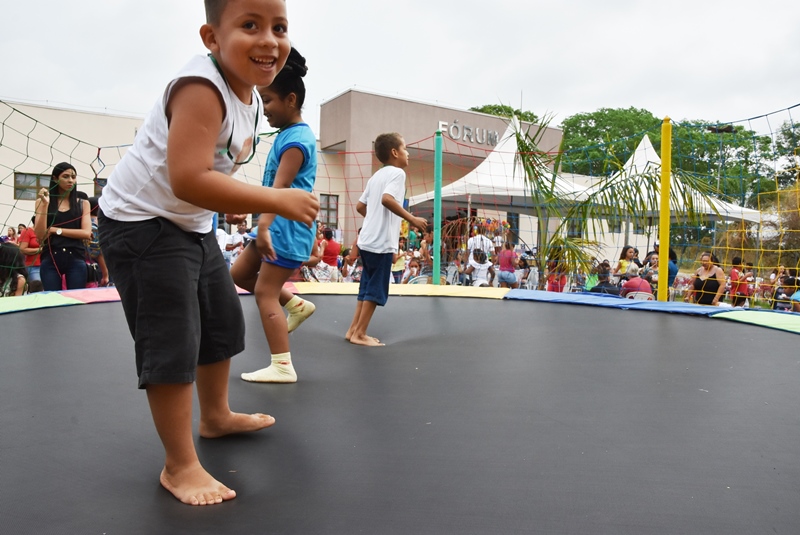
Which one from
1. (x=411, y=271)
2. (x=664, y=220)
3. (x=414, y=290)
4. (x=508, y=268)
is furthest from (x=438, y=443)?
(x=411, y=271)

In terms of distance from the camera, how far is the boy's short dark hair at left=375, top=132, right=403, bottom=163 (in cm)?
226

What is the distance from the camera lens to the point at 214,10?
0.90 metres

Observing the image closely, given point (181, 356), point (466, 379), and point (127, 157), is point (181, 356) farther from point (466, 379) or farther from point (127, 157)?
point (466, 379)

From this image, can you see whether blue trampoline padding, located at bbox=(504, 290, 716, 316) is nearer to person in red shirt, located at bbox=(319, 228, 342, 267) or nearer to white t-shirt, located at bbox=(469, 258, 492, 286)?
white t-shirt, located at bbox=(469, 258, 492, 286)

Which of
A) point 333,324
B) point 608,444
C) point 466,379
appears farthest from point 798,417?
point 333,324

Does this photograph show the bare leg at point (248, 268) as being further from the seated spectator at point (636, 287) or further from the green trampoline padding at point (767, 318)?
the seated spectator at point (636, 287)

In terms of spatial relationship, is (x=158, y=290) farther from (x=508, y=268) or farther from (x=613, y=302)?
(x=508, y=268)

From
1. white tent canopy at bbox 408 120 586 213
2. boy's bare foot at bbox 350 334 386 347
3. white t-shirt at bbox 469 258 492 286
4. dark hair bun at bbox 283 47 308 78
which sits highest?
white tent canopy at bbox 408 120 586 213

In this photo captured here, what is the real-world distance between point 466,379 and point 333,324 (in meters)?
1.04

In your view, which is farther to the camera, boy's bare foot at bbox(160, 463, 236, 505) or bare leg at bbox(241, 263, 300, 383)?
bare leg at bbox(241, 263, 300, 383)

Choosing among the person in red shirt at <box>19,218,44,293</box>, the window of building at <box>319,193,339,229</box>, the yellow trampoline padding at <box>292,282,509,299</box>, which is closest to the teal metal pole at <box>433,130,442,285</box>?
the yellow trampoline padding at <box>292,282,509,299</box>

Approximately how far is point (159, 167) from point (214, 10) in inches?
9.9

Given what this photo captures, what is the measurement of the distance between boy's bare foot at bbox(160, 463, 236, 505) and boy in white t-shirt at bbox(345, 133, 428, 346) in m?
1.20

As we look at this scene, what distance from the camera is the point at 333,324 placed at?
2500 mm
